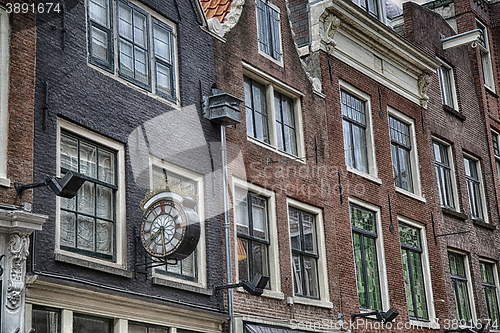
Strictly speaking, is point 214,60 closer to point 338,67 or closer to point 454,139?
point 338,67

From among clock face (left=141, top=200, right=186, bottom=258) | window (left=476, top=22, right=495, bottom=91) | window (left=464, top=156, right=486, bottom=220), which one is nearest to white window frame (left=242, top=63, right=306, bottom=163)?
clock face (left=141, top=200, right=186, bottom=258)

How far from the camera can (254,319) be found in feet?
51.7

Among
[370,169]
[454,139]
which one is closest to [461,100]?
[454,139]

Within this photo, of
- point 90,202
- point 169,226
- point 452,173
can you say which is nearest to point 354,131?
point 452,173

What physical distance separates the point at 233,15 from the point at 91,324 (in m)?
8.15

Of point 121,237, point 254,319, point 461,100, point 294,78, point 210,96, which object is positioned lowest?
point 254,319

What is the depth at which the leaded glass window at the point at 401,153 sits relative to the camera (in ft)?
76.0

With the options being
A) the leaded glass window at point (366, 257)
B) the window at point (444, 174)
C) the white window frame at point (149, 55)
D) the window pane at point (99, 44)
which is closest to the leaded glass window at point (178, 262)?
the white window frame at point (149, 55)

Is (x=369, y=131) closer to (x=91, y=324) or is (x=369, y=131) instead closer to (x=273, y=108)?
(x=273, y=108)

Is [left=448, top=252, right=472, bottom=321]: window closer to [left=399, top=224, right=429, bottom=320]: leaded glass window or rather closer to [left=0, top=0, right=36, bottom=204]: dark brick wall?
[left=399, top=224, right=429, bottom=320]: leaded glass window

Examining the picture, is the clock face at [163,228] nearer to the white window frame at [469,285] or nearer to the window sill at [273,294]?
the window sill at [273,294]

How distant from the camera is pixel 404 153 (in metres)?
23.8

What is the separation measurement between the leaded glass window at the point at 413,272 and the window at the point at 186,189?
27.7 feet

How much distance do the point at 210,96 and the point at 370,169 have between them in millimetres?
6998
